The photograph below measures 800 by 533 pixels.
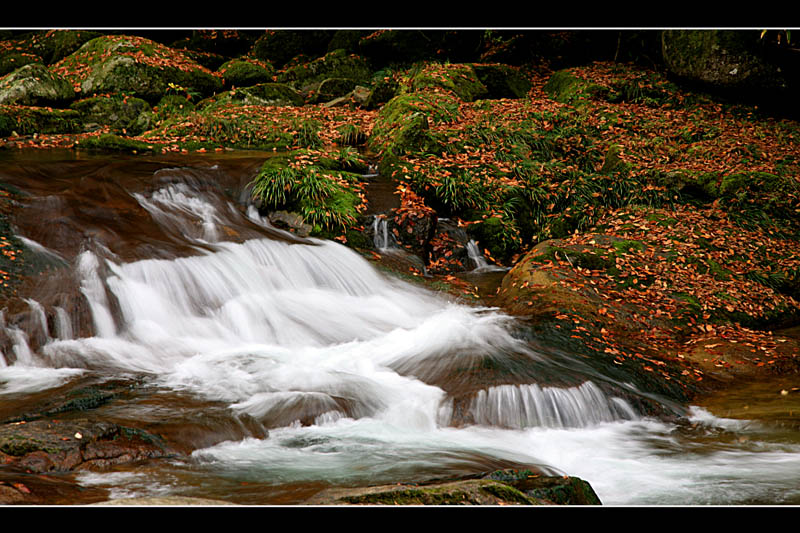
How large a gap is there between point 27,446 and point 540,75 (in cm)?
1715

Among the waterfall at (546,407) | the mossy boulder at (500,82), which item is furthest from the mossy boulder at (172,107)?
the waterfall at (546,407)

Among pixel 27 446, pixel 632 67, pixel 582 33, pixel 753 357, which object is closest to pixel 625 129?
pixel 632 67

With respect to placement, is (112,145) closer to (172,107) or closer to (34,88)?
(172,107)

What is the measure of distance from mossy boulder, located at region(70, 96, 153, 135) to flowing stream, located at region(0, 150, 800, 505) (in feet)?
18.9

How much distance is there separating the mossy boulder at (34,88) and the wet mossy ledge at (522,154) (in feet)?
0.15

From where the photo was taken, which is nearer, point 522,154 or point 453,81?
point 522,154

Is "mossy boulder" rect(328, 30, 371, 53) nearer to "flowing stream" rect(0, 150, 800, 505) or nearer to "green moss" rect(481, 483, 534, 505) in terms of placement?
"flowing stream" rect(0, 150, 800, 505)

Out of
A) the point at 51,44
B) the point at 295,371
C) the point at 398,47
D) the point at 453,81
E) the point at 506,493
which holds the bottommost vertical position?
the point at 506,493

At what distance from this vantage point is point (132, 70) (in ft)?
53.5

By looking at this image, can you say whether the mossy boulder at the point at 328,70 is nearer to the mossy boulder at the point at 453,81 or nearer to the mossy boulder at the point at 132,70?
the mossy boulder at the point at 132,70

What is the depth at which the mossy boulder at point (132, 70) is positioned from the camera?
52.9 feet

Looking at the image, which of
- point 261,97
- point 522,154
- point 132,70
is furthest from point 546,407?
point 132,70

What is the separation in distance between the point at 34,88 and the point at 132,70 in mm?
2512

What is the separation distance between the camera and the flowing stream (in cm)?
436
